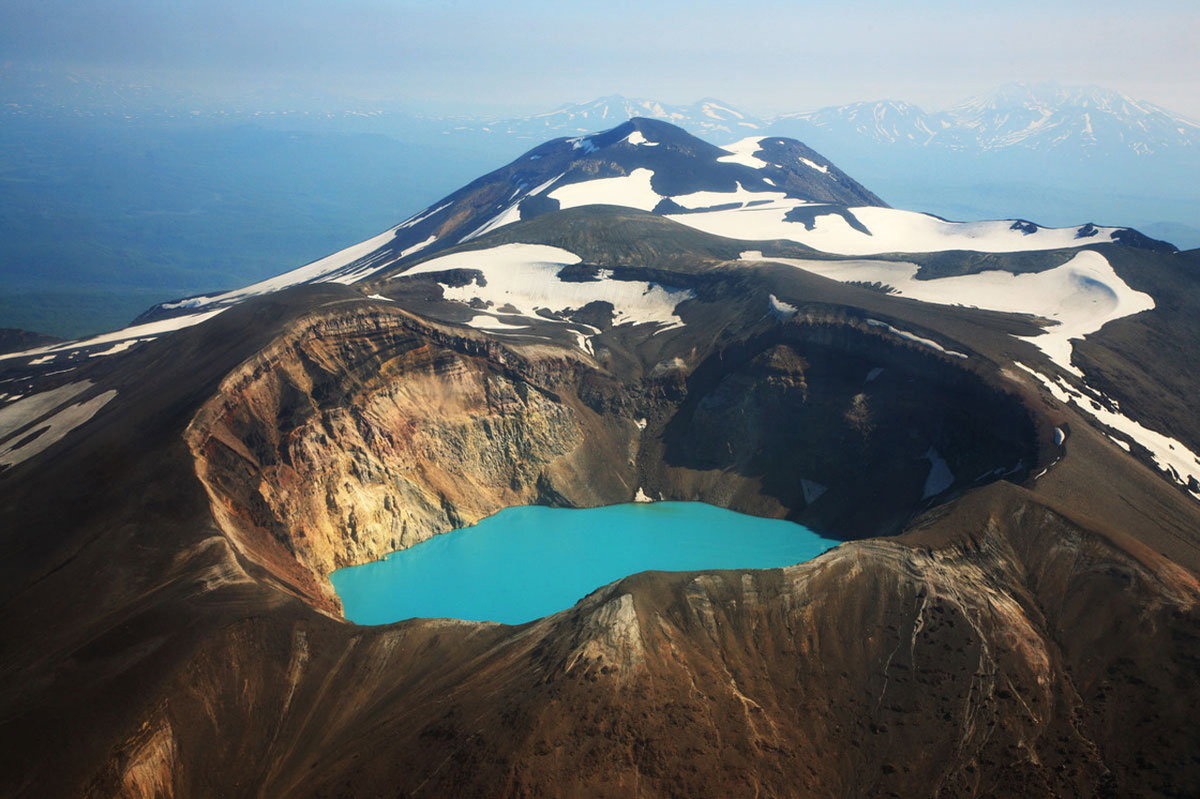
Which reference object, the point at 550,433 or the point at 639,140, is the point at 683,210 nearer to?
the point at 639,140

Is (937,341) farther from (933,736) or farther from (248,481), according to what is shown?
(248,481)

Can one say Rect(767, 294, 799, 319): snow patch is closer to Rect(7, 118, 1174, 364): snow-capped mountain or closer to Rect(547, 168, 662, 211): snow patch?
Rect(7, 118, 1174, 364): snow-capped mountain

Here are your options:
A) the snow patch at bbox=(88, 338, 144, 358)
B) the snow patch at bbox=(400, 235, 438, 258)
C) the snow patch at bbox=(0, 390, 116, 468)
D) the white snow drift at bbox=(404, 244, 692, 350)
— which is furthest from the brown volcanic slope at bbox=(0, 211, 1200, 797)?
the snow patch at bbox=(400, 235, 438, 258)

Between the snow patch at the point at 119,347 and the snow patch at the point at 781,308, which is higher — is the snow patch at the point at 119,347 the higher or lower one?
the higher one

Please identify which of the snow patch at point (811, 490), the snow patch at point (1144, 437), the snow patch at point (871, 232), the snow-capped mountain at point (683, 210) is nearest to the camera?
the snow patch at point (1144, 437)

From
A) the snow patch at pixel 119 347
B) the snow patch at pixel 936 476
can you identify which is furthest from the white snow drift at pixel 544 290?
the snow patch at pixel 936 476

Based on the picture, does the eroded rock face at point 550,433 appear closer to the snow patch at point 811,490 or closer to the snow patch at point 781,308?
the snow patch at point 811,490

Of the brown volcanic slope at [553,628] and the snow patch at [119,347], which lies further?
the snow patch at [119,347]
